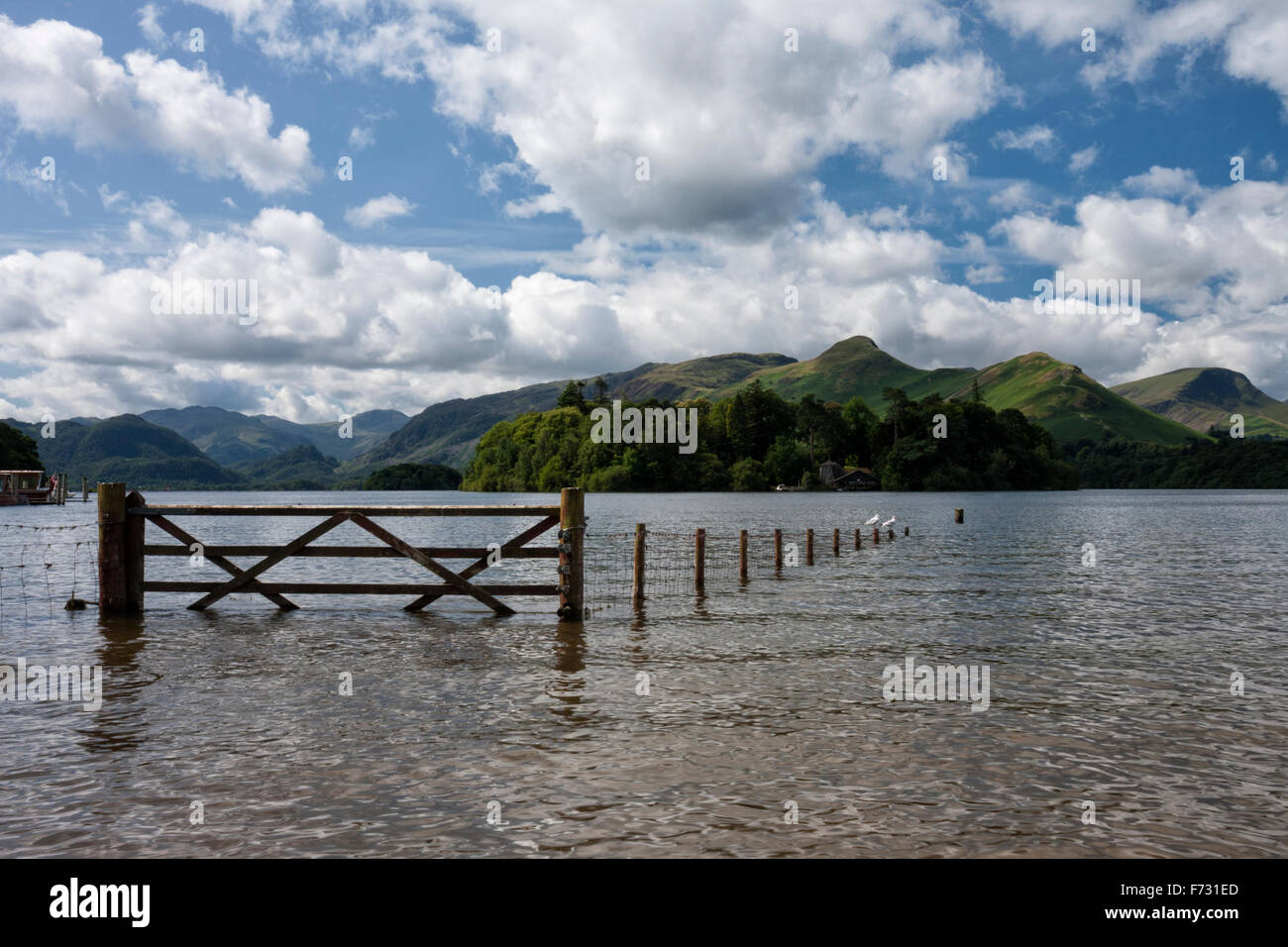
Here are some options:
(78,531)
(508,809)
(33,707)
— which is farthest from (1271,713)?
(78,531)

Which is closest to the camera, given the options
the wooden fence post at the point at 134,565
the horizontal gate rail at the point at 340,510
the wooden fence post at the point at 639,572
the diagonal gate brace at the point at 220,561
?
the horizontal gate rail at the point at 340,510

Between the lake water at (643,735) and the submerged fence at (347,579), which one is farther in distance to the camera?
the submerged fence at (347,579)

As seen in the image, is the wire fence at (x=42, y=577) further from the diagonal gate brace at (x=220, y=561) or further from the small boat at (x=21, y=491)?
the small boat at (x=21, y=491)

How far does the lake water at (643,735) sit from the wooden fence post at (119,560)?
619 mm

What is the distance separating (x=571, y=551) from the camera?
18.6 metres

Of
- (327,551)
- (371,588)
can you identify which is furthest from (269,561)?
(371,588)

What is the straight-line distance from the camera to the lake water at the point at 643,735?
7312 millimetres

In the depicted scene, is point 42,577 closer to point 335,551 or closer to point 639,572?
point 335,551

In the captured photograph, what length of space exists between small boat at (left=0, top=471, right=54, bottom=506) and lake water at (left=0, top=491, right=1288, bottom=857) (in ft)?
426

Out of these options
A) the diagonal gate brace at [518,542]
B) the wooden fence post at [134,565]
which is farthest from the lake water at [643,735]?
the diagonal gate brace at [518,542]

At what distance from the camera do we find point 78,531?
2776 inches

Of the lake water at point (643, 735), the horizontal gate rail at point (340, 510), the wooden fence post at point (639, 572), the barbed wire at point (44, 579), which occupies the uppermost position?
the horizontal gate rail at point (340, 510)
